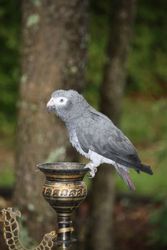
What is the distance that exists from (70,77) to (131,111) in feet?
25.3

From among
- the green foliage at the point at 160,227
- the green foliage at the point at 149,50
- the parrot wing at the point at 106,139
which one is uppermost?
the green foliage at the point at 149,50

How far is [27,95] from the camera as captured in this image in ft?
15.8

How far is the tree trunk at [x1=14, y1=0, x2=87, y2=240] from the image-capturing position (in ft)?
15.4

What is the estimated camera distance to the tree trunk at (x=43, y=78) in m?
4.68

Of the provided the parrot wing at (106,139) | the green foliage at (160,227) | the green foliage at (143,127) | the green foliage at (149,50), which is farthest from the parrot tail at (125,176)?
the green foliage at (149,50)

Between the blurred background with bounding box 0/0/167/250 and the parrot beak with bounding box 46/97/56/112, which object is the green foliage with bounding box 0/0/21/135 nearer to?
the blurred background with bounding box 0/0/167/250

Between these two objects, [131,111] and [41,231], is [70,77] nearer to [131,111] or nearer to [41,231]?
[41,231]

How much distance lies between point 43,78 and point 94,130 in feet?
6.81

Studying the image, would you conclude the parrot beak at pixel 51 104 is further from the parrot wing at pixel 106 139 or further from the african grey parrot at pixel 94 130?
the parrot wing at pixel 106 139

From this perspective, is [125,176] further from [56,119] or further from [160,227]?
[160,227]

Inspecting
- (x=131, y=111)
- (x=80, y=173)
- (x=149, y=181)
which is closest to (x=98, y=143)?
(x=80, y=173)

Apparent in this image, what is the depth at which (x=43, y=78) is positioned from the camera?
4.75m

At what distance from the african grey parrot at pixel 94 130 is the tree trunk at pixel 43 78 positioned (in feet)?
6.35

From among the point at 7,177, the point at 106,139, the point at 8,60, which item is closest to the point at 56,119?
the point at 106,139
